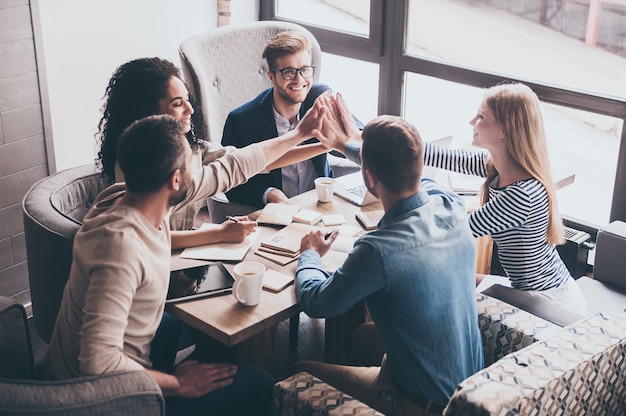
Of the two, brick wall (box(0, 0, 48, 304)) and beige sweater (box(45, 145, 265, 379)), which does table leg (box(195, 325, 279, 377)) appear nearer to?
beige sweater (box(45, 145, 265, 379))

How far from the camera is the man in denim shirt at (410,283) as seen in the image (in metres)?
1.78

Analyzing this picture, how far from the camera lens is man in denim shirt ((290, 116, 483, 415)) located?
1.78m

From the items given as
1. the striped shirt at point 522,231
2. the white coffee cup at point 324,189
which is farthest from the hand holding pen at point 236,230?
the striped shirt at point 522,231

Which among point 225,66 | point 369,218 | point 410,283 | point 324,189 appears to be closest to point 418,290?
point 410,283

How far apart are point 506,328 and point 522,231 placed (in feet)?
1.34

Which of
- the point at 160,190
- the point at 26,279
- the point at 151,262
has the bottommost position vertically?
the point at 26,279

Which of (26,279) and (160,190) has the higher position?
(160,190)

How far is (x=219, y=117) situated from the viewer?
3.51 metres

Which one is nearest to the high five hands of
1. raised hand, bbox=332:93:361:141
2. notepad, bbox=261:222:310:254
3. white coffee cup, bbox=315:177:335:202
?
raised hand, bbox=332:93:361:141

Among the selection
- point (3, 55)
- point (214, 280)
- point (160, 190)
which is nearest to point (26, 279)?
point (3, 55)

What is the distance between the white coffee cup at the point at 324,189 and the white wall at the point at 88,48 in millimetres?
1503

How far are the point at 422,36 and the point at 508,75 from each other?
523 millimetres

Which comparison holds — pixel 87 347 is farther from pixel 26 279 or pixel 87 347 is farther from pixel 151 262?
pixel 26 279

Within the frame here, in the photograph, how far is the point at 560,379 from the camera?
164cm
